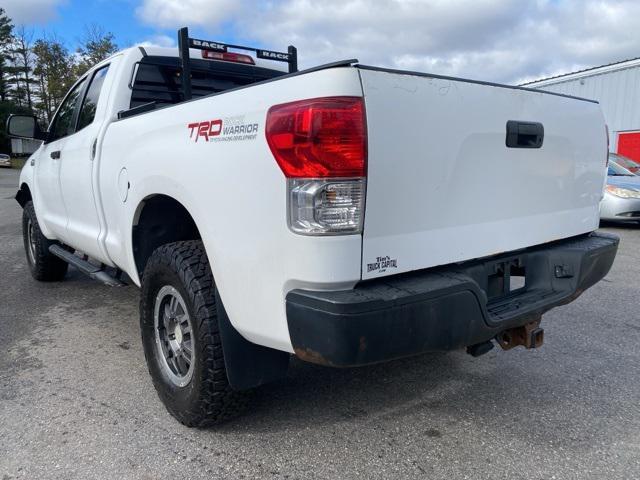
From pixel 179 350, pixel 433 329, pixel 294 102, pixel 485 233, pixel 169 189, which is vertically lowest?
pixel 179 350

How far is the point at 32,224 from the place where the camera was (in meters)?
5.58

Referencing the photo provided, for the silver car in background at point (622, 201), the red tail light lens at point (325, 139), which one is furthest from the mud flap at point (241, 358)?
the silver car in background at point (622, 201)

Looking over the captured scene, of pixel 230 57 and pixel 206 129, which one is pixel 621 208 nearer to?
pixel 230 57

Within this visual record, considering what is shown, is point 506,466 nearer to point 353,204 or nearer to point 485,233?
point 485,233

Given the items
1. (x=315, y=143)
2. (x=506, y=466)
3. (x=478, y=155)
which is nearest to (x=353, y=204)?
(x=315, y=143)

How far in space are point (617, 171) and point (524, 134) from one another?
9334 mm

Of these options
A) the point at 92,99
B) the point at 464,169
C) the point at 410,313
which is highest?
the point at 92,99

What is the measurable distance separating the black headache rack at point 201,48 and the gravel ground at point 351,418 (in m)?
1.94

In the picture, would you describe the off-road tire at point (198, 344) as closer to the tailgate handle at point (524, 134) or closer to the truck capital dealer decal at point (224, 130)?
the truck capital dealer decal at point (224, 130)

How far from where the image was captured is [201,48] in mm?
3609

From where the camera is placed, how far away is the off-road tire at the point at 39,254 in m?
5.42

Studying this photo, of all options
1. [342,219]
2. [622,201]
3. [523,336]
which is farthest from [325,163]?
[622,201]

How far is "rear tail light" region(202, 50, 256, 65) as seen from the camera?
164 inches

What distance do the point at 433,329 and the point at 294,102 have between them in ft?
3.32
